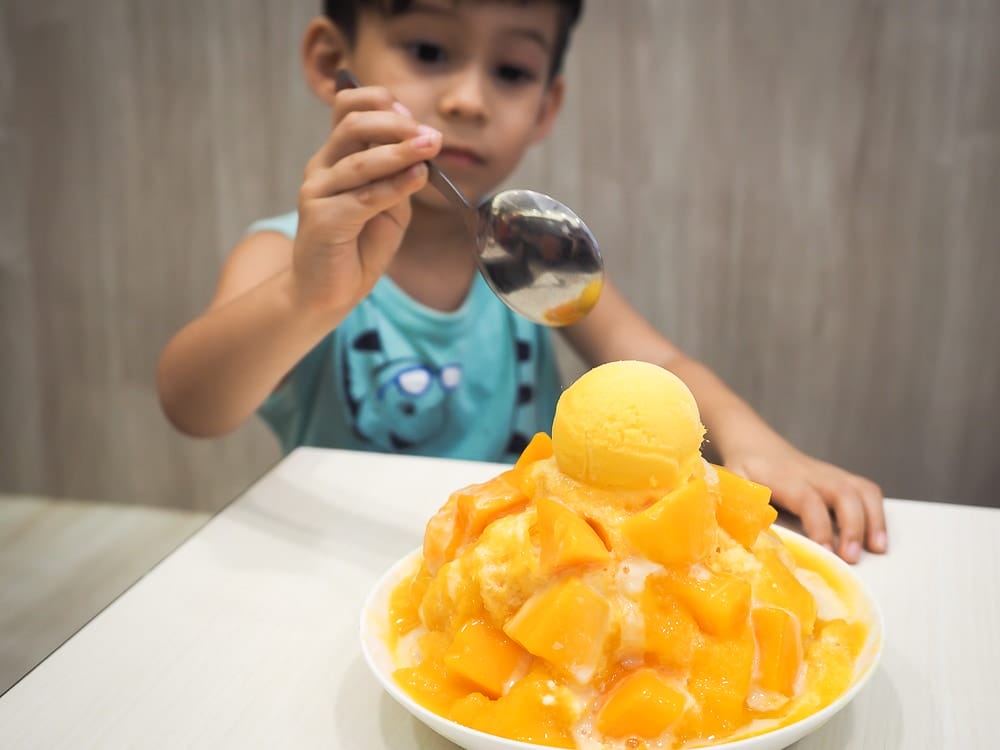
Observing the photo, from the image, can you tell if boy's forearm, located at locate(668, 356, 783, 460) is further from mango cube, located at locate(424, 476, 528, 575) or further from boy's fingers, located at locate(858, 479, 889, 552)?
mango cube, located at locate(424, 476, 528, 575)

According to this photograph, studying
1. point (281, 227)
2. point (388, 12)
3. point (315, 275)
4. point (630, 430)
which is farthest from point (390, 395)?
point (630, 430)

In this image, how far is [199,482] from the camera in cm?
213

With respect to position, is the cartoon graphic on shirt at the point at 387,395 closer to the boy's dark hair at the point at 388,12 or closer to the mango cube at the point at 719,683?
the boy's dark hair at the point at 388,12

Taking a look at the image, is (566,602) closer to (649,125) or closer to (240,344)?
(240,344)

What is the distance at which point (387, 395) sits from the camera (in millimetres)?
1413

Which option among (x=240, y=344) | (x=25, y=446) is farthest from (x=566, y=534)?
(x=25, y=446)

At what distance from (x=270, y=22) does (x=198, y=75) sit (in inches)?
7.8

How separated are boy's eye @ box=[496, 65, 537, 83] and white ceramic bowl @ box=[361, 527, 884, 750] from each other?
820 millimetres

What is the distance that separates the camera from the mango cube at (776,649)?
1.86 ft

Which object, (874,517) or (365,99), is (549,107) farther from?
(874,517)

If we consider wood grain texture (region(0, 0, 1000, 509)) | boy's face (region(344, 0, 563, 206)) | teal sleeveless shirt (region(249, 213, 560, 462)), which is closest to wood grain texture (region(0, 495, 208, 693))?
wood grain texture (region(0, 0, 1000, 509))

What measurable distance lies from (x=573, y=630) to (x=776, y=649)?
0.14 m

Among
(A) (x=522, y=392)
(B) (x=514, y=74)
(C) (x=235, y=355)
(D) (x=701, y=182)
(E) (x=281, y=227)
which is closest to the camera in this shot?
(C) (x=235, y=355)

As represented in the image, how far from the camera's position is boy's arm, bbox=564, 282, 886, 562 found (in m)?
0.88
